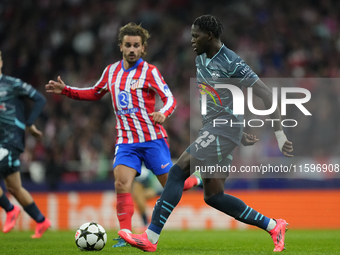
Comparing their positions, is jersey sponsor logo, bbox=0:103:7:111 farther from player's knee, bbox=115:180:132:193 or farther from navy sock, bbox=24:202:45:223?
player's knee, bbox=115:180:132:193

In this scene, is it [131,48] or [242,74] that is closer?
[242,74]

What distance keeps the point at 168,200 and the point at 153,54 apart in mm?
10409

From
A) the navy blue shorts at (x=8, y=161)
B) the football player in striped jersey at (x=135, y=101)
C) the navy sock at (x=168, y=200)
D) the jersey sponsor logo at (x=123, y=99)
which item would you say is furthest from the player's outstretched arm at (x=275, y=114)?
the navy blue shorts at (x=8, y=161)

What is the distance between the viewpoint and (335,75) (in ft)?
42.0

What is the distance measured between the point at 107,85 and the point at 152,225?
6.42 ft

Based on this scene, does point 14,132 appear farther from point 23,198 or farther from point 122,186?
point 122,186

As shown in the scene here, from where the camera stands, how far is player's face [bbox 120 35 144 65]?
5.91 metres

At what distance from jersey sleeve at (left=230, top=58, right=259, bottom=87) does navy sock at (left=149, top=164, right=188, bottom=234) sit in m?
0.97

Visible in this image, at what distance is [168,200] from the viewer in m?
4.74

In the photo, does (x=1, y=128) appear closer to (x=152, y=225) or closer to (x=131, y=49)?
(x=131, y=49)

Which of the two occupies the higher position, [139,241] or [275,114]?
[275,114]

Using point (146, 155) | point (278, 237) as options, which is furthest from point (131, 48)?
point (278, 237)

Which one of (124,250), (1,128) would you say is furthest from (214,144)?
(1,128)

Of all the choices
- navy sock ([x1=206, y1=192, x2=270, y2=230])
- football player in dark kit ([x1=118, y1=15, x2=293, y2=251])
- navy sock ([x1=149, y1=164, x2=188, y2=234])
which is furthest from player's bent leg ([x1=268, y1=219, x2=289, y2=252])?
navy sock ([x1=149, y1=164, x2=188, y2=234])
